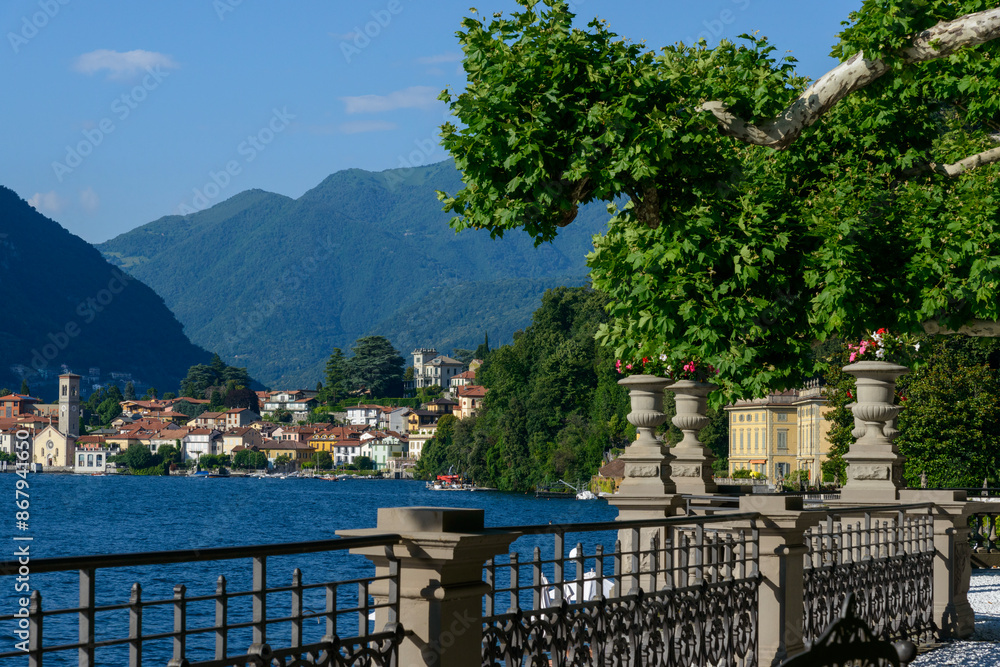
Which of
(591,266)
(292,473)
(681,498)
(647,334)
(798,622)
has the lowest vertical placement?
(292,473)

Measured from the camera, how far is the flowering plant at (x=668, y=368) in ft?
37.2

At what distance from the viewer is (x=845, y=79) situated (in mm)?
9422

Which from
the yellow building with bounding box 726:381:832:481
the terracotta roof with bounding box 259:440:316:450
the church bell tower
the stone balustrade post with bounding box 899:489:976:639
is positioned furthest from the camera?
the terracotta roof with bounding box 259:440:316:450

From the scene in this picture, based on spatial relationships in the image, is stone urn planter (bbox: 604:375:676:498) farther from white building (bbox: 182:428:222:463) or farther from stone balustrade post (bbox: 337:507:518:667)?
white building (bbox: 182:428:222:463)

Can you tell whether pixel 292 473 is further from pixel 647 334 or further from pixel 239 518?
pixel 647 334

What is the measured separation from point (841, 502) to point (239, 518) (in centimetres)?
8286

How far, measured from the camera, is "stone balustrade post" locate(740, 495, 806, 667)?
7363mm

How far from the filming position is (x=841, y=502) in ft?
35.9

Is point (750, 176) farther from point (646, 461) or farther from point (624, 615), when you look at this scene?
point (624, 615)

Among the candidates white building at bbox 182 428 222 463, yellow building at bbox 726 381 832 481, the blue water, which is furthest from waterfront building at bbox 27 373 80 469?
yellow building at bbox 726 381 832 481

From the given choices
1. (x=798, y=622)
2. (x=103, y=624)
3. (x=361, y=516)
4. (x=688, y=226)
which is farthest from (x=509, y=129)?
(x=361, y=516)

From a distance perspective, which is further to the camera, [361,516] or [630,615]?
[361,516]

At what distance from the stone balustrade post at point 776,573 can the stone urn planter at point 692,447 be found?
13.7 feet

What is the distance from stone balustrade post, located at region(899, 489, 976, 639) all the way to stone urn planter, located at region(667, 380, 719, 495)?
6.70 ft
